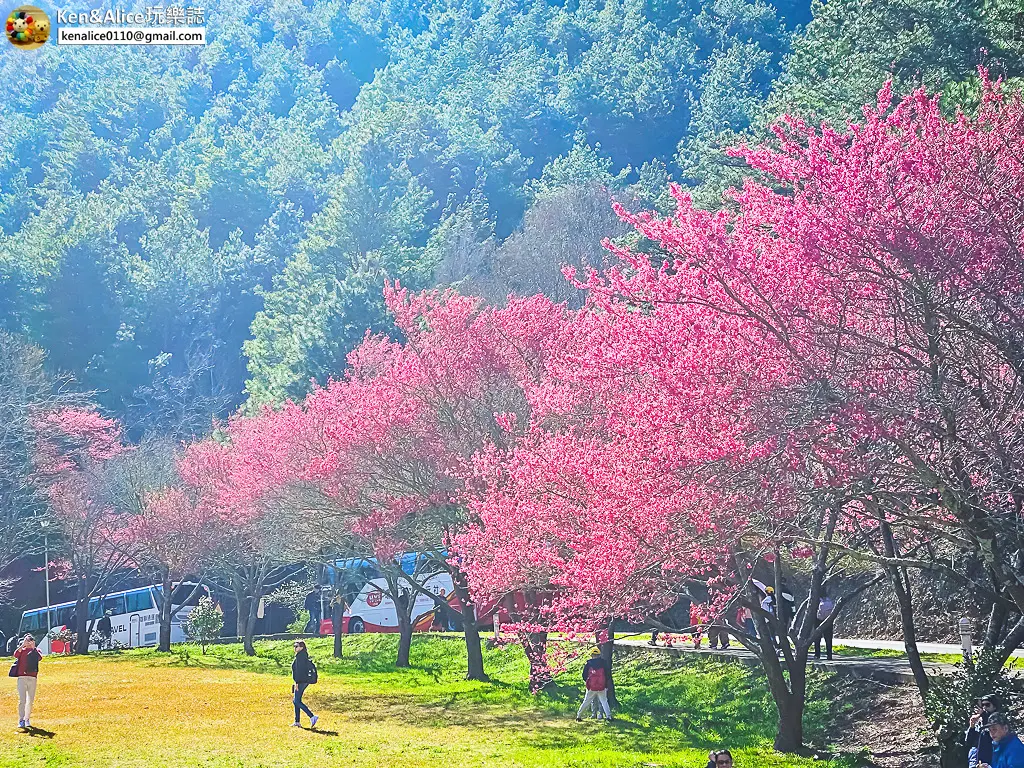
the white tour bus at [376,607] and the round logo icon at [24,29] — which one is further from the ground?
the round logo icon at [24,29]

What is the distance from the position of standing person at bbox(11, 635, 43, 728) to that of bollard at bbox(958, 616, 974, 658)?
1500cm

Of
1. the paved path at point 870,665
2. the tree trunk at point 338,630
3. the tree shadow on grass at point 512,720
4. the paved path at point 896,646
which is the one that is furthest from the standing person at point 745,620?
the tree trunk at point 338,630

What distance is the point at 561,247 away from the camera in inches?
2447

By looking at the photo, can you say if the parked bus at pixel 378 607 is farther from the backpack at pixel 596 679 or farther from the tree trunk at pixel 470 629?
the backpack at pixel 596 679

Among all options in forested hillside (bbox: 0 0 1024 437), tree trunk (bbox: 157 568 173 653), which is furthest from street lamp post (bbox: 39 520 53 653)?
forested hillside (bbox: 0 0 1024 437)

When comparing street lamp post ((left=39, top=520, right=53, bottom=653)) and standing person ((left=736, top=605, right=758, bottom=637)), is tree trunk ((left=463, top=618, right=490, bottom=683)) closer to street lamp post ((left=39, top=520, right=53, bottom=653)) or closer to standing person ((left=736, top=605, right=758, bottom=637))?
standing person ((left=736, top=605, right=758, bottom=637))

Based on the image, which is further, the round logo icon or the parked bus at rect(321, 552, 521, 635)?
the parked bus at rect(321, 552, 521, 635)

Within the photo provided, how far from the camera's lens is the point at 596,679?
2138 cm

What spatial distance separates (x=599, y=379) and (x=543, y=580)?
6084 mm

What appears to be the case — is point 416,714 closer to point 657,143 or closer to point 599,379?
point 599,379

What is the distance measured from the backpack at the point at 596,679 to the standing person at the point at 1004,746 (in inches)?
463

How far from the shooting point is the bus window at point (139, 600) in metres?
52.9

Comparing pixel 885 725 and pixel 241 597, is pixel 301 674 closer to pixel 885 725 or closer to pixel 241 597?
pixel 885 725

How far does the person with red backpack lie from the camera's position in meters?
21.4
